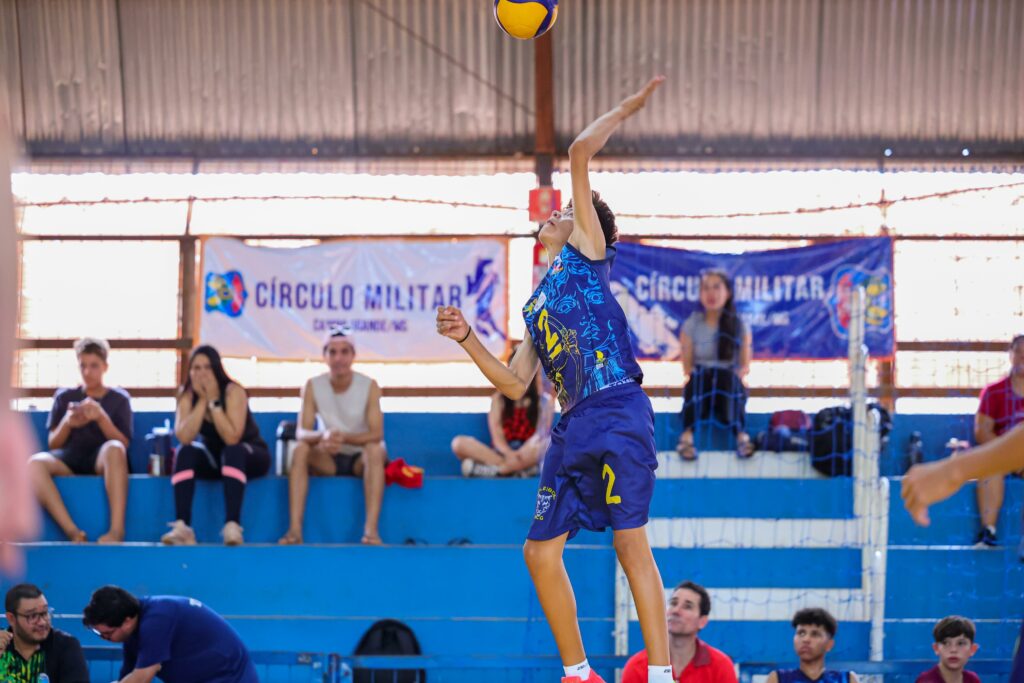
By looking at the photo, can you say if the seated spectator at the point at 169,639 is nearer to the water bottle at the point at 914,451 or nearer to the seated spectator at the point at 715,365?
the seated spectator at the point at 715,365

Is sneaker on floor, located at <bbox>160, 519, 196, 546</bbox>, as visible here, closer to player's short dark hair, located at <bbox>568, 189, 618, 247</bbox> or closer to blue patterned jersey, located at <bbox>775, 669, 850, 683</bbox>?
blue patterned jersey, located at <bbox>775, 669, 850, 683</bbox>

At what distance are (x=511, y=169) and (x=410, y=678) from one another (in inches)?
234

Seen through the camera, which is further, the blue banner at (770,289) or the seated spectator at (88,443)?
the blue banner at (770,289)

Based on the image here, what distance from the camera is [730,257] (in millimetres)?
9367

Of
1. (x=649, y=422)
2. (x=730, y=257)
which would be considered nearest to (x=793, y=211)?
(x=730, y=257)

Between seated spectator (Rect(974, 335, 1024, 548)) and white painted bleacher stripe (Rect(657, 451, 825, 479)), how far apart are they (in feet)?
3.28

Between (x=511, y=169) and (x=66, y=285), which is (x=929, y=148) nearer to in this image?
(x=511, y=169)

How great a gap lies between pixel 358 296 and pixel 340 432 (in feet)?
10.3

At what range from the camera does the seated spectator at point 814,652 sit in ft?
17.5

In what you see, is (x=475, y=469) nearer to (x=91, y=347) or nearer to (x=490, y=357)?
(x=91, y=347)

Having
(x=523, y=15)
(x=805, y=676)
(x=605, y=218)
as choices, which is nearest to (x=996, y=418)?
(x=805, y=676)

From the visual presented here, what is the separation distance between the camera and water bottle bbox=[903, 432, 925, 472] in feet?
27.9

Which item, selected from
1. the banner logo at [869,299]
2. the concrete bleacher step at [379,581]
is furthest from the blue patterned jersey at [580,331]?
the banner logo at [869,299]

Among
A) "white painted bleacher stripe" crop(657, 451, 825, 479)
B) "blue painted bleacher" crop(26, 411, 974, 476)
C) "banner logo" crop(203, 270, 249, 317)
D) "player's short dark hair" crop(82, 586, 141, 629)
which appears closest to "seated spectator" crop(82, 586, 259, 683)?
"player's short dark hair" crop(82, 586, 141, 629)
